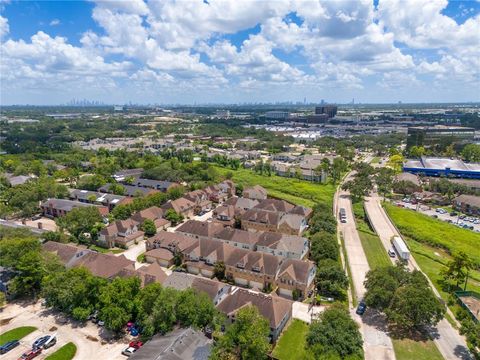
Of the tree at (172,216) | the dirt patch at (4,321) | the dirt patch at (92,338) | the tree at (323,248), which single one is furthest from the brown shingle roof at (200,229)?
the dirt patch at (4,321)

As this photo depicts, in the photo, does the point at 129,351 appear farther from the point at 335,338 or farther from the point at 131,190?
the point at 131,190

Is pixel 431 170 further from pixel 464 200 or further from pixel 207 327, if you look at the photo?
pixel 207 327

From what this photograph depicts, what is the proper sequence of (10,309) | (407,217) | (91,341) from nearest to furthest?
(91,341), (10,309), (407,217)

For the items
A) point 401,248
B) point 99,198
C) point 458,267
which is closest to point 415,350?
point 458,267

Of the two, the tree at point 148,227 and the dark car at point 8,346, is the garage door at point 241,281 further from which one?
the dark car at point 8,346

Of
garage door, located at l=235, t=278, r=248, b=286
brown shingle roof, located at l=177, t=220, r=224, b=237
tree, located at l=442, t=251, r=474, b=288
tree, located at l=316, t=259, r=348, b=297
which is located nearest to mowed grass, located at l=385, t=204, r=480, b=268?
tree, located at l=442, t=251, r=474, b=288

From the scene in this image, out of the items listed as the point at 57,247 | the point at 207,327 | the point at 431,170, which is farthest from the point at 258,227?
the point at 431,170

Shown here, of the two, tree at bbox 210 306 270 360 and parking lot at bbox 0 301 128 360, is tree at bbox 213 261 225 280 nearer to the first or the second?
parking lot at bbox 0 301 128 360
